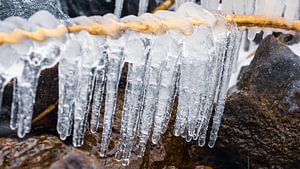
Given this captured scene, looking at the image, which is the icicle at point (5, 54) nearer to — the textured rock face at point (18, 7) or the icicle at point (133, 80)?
the icicle at point (133, 80)

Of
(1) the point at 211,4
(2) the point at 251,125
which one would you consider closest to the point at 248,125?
(2) the point at 251,125

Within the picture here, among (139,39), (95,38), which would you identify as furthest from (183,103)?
(95,38)

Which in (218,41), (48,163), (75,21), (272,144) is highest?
(75,21)

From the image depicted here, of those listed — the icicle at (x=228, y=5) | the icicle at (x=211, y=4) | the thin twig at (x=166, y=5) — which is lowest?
the thin twig at (x=166, y=5)

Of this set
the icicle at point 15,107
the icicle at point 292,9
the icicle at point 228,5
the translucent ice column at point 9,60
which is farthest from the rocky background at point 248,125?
the translucent ice column at point 9,60

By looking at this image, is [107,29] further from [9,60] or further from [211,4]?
[211,4]

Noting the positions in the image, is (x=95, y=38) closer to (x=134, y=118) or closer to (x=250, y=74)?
(x=134, y=118)
